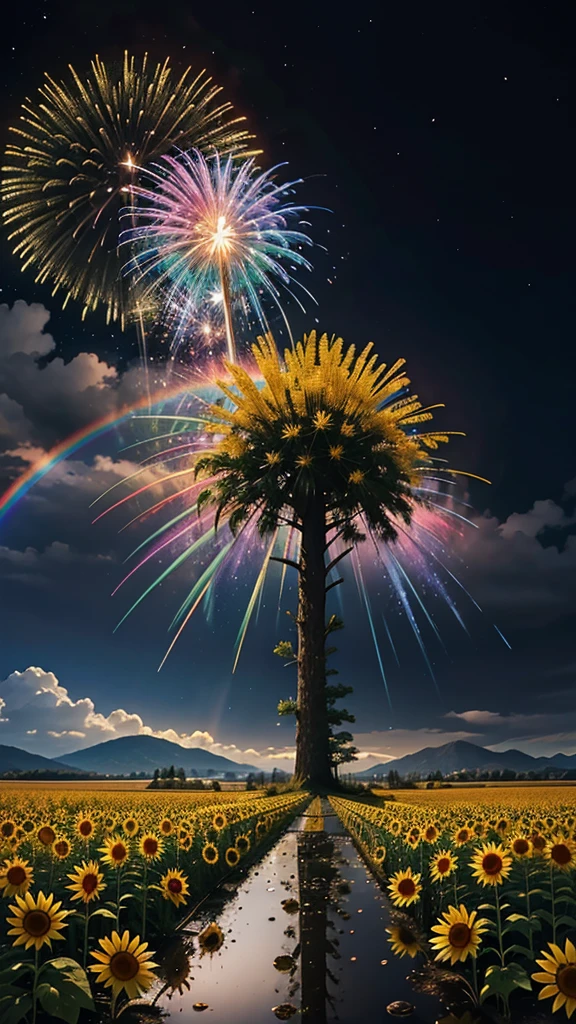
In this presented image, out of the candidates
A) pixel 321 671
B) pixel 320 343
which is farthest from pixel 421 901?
pixel 320 343

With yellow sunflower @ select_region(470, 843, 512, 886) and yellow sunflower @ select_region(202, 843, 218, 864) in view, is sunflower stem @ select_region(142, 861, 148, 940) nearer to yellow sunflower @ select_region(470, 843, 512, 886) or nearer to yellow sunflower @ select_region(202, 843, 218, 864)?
yellow sunflower @ select_region(202, 843, 218, 864)

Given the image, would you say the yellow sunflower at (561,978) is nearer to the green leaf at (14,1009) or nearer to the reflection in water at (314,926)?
the reflection in water at (314,926)

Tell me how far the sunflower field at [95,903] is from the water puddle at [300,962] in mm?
283

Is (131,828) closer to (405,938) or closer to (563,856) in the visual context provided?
(405,938)

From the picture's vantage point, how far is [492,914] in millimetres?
4234

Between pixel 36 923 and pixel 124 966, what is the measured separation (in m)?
0.51

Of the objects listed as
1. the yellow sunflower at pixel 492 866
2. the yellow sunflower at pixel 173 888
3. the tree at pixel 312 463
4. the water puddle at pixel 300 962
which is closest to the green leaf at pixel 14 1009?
the water puddle at pixel 300 962

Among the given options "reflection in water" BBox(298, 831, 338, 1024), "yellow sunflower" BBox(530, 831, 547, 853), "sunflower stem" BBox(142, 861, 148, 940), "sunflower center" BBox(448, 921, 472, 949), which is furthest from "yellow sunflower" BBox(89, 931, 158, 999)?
"yellow sunflower" BBox(530, 831, 547, 853)

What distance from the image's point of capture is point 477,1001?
330 cm

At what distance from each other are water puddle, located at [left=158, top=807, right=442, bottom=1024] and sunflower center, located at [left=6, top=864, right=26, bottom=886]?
39.0 inches

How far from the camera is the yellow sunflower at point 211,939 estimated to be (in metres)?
4.26

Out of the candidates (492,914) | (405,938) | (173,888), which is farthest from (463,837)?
(173,888)

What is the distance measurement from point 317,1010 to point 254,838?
17.7 ft

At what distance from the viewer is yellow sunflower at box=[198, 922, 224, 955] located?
4.26 metres
